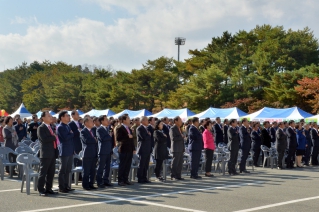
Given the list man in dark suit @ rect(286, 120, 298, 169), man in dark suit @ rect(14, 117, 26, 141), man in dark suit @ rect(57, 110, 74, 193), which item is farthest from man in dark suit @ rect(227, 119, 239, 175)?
man in dark suit @ rect(14, 117, 26, 141)

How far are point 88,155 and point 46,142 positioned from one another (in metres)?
1.35

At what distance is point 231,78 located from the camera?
4406 cm

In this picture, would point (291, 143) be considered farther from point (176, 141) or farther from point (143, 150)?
point (143, 150)

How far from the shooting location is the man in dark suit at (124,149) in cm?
1267

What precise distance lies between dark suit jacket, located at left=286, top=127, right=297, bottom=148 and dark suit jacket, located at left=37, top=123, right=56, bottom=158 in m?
11.3

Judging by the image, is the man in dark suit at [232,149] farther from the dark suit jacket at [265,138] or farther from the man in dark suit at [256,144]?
the dark suit jacket at [265,138]

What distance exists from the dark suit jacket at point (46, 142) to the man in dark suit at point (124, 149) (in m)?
2.35

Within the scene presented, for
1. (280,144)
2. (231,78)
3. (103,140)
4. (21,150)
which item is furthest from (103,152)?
(231,78)

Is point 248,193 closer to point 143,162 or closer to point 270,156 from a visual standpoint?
point 143,162

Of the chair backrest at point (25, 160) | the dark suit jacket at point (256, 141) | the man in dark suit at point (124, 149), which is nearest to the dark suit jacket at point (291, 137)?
the dark suit jacket at point (256, 141)

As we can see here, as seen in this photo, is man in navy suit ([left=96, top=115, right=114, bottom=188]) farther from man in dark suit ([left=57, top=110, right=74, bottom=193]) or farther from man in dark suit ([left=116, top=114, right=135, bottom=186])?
man in dark suit ([left=57, top=110, right=74, bottom=193])

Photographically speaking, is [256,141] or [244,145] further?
[256,141]

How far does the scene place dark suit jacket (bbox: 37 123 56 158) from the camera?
10.7 metres

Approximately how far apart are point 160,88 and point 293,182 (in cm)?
3877
